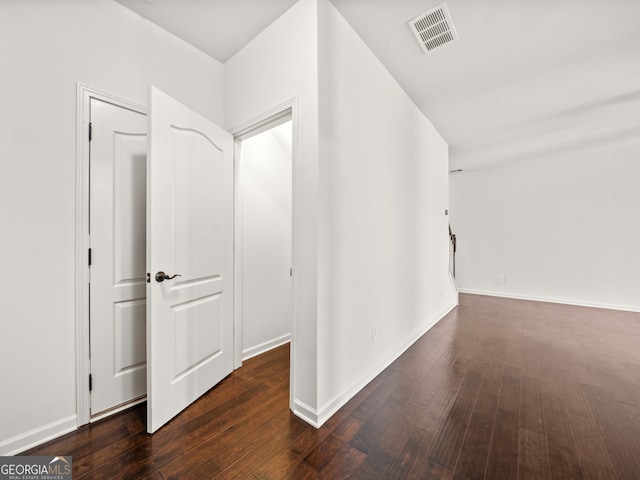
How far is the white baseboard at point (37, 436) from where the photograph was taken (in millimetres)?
1391

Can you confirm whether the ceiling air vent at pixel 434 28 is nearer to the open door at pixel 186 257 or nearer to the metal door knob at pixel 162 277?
the open door at pixel 186 257

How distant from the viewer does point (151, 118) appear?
1.59 m

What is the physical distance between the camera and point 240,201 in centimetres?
238

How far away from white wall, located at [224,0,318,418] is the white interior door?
1074 mm

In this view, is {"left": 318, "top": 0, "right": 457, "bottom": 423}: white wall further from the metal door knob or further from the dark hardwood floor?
the metal door knob

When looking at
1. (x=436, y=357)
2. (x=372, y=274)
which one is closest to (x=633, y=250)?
(x=436, y=357)

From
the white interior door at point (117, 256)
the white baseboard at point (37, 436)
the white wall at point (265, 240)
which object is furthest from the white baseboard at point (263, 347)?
the white baseboard at point (37, 436)

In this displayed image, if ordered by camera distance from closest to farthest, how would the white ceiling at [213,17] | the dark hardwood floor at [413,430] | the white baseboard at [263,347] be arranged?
1. the dark hardwood floor at [413,430]
2. the white ceiling at [213,17]
3. the white baseboard at [263,347]

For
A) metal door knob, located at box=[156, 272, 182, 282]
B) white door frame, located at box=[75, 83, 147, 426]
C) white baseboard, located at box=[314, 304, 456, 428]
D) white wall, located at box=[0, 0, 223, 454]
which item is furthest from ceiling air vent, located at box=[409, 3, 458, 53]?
white baseboard, located at box=[314, 304, 456, 428]

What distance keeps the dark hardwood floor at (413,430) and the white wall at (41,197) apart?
28 cm

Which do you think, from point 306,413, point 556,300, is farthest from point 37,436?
point 556,300

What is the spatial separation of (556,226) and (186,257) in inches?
248

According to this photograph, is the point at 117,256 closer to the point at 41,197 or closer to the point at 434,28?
the point at 41,197

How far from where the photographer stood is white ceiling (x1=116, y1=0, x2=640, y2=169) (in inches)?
73.0
